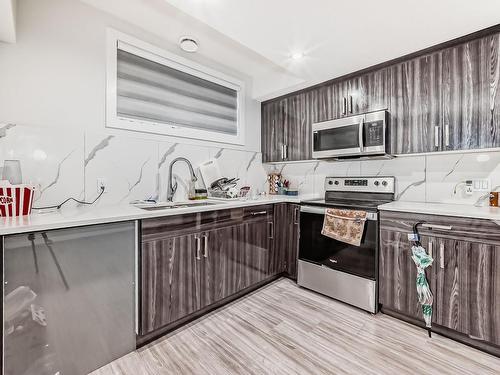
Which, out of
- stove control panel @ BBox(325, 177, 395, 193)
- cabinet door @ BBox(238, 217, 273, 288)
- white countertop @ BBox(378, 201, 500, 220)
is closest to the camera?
white countertop @ BBox(378, 201, 500, 220)

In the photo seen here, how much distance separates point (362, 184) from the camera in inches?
100

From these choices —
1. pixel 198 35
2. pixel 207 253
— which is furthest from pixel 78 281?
pixel 198 35

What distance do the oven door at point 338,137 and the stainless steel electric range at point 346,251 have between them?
1.35 feet

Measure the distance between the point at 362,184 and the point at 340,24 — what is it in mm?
1505

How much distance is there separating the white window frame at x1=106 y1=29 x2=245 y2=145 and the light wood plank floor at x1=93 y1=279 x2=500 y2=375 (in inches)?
67.0

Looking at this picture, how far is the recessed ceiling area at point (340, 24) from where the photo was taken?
152 centimetres

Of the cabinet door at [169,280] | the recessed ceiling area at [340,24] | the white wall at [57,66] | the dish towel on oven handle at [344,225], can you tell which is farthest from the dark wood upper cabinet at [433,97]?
the white wall at [57,66]

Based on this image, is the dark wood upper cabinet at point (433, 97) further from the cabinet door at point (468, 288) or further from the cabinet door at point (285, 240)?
the cabinet door at point (285, 240)

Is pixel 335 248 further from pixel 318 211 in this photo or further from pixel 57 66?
pixel 57 66

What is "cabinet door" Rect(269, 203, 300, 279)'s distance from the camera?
2570 mm

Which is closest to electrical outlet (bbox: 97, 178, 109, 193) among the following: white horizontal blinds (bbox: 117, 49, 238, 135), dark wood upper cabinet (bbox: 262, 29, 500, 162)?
white horizontal blinds (bbox: 117, 49, 238, 135)

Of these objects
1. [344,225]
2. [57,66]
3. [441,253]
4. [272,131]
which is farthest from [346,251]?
[57,66]

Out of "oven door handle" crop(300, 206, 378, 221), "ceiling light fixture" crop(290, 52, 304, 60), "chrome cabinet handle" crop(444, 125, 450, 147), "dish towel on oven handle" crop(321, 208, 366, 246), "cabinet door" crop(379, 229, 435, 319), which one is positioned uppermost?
"ceiling light fixture" crop(290, 52, 304, 60)

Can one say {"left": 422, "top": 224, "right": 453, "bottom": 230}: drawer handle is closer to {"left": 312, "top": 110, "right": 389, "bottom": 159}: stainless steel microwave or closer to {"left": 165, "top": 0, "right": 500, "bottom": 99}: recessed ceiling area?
{"left": 312, "top": 110, "right": 389, "bottom": 159}: stainless steel microwave
